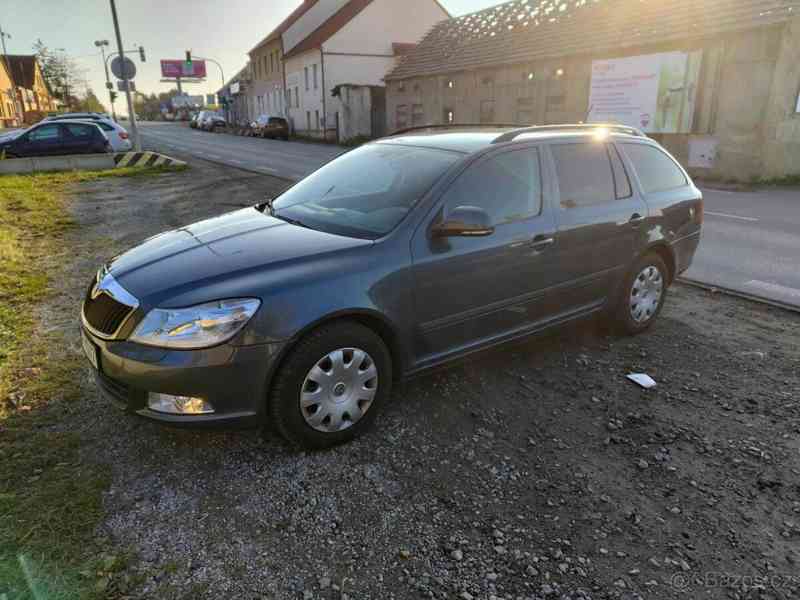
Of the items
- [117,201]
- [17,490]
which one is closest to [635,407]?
[17,490]

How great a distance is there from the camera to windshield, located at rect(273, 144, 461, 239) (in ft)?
11.6

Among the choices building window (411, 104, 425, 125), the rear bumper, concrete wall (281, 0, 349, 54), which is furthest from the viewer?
concrete wall (281, 0, 349, 54)

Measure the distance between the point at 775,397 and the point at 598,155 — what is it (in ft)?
6.99

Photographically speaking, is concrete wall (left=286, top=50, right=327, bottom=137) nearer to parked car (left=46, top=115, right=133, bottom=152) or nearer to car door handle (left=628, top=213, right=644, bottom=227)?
parked car (left=46, top=115, right=133, bottom=152)

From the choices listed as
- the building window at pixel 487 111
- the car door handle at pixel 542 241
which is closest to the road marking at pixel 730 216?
the car door handle at pixel 542 241

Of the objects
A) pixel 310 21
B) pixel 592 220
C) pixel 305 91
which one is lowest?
pixel 592 220

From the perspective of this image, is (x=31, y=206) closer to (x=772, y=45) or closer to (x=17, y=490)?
(x=17, y=490)

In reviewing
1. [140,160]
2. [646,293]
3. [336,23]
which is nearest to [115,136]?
[140,160]

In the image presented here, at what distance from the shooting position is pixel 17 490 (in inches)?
111

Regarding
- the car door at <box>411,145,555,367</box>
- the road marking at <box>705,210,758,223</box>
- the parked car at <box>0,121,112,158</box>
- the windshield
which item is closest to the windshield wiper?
the windshield

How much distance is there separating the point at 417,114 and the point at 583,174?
25.8 m

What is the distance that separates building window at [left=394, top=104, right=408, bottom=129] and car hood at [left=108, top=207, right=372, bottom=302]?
89.2 feet

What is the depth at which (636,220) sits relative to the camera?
4.61 meters

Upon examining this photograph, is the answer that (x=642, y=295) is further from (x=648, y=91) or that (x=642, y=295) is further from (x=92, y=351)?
(x=648, y=91)
